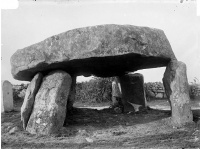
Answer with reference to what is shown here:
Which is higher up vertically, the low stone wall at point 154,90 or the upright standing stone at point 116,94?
the upright standing stone at point 116,94

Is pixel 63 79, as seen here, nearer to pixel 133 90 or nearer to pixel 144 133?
pixel 144 133

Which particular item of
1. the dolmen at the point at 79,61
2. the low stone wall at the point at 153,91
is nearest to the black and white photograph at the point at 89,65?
the dolmen at the point at 79,61

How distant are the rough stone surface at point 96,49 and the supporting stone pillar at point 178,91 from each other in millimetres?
315

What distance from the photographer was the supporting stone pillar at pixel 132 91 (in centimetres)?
966

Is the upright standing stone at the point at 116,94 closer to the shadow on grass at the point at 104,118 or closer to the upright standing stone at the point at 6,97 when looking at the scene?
the shadow on grass at the point at 104,118

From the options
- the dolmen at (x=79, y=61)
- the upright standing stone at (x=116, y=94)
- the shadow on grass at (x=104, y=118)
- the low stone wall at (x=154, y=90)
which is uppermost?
the dolmen at (x=79, y=61)

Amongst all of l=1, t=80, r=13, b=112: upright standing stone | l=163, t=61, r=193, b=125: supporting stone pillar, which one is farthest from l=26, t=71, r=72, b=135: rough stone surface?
l=1, t=80, r=13, b=112: upright standing stone

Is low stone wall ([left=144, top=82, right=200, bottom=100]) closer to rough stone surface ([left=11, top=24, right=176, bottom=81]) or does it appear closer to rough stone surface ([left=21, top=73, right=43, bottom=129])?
rough stone surface ([left=11, top=24, right=176, bottom=81])

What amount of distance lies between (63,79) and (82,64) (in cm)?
57

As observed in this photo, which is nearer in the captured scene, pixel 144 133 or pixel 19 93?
pixel 144 133

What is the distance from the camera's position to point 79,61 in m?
6.48

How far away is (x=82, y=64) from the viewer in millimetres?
6820

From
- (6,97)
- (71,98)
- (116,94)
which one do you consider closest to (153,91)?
(116,94)

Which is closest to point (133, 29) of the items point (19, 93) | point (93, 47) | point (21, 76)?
point (93, 47)
